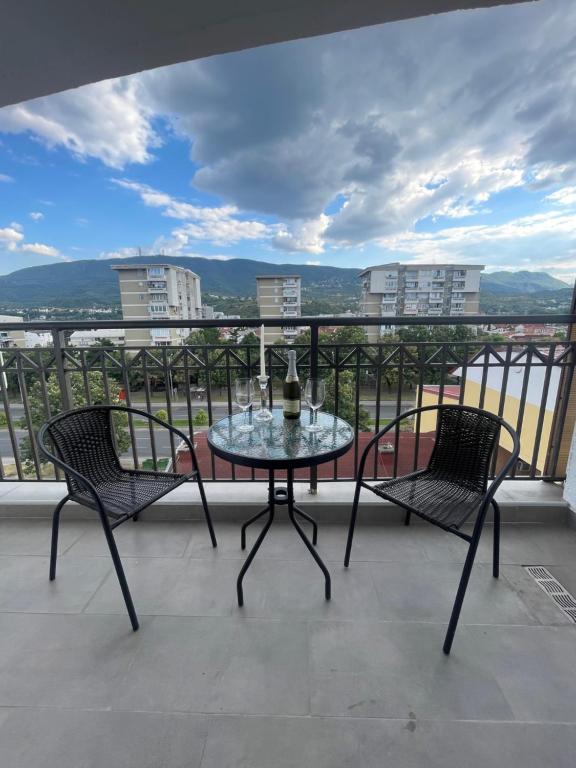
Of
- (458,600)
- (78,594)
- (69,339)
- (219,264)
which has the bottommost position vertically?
(78,594)

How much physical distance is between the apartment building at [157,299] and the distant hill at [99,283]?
0.16m

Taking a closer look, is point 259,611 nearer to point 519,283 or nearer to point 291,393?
point 291,393

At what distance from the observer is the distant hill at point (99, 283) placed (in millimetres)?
2754

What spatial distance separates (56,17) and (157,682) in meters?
2.31

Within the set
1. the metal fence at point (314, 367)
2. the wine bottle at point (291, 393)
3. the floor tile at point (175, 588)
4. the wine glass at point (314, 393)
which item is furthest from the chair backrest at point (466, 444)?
the floor tile at point (175, 588)

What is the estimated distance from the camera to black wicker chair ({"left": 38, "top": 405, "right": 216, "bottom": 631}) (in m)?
1.44

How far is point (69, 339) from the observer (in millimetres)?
2031

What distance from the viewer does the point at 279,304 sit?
6.89 ft

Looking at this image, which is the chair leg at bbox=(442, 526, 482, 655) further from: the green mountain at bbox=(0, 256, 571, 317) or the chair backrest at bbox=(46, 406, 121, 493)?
the chair backrest at bbox=(46, 406, 121, 493)

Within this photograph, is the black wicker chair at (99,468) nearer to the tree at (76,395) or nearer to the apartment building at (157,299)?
the tree at (76,395)

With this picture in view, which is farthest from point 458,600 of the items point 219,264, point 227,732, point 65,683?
point 219,264

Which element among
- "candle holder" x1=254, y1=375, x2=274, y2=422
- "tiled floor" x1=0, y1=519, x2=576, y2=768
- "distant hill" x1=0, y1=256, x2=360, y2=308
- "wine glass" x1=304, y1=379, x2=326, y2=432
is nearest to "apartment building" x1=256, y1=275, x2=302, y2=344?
"distant hill" x1=0, y1=256, x2=360, y2=308

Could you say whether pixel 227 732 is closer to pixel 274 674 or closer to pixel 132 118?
pixel 274 674

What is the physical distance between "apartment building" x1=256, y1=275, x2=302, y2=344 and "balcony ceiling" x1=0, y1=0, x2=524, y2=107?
114cm
